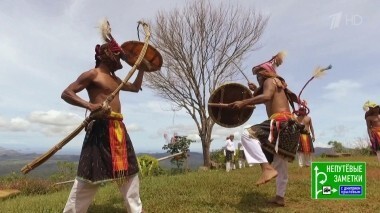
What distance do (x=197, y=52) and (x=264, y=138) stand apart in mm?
15641

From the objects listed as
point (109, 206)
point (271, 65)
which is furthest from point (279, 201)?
point (109, 206)

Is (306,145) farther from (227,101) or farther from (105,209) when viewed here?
(105,209)

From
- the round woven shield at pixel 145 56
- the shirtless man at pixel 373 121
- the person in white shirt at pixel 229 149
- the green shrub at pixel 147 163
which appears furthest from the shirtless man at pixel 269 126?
the person in white shirt at pixel 229 149

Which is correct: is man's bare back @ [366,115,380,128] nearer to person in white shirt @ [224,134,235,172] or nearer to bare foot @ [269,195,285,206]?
bare foot @ [269,195,285,206]

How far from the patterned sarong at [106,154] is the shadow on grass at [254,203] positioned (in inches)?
87.0

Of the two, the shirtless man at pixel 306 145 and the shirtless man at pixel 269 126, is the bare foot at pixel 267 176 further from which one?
the shirtless man at pixel 306 145

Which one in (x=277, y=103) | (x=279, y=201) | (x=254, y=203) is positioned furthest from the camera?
(x=254, y=203)

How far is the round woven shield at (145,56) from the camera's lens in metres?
5.49

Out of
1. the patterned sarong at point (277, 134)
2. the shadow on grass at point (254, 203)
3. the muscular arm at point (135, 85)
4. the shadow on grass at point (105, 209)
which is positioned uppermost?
the muscular arm at point (135, 85)

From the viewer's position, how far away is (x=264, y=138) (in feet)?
20.4

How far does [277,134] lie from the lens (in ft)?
20.4

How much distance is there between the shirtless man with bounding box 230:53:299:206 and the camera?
6.00m

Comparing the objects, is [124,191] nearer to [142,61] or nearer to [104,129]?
[104,129]

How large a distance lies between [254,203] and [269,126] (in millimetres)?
1367
